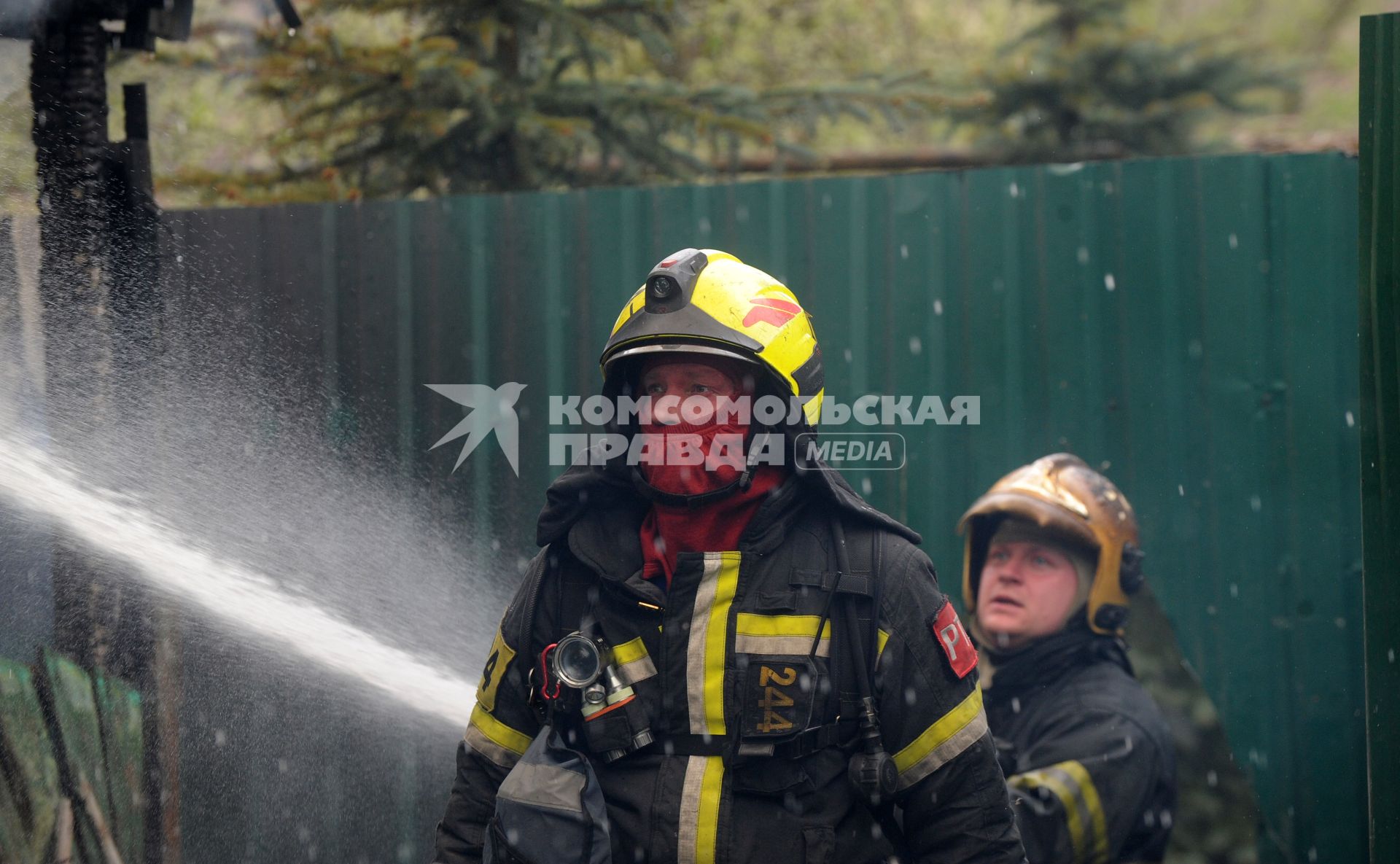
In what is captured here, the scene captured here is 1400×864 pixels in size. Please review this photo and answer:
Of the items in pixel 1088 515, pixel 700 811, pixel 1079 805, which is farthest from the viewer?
pixel 1088 515

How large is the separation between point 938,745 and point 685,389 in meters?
1.00

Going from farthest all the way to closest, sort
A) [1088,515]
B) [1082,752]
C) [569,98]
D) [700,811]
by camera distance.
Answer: [569,98]
[1088,515]
[1082,752]
[700,811]

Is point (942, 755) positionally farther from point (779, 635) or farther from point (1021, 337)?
point (1021, 337)

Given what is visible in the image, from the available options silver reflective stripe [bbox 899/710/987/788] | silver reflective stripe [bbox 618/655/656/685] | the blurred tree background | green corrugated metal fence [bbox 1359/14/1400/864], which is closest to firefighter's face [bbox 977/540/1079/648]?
green corrugated metal fence [bbox 1359/14/1400/864]

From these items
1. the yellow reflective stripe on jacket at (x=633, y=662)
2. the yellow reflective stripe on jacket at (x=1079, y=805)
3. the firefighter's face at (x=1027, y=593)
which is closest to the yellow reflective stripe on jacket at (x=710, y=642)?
the yellow reflective stripe on jacket at (x=633, y=662)

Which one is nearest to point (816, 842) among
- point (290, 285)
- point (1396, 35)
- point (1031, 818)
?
point (1031, 818)

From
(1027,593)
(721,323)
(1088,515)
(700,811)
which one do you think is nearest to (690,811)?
(700,811)

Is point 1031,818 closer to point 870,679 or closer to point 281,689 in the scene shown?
point 870,679

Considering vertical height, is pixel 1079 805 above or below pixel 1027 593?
below

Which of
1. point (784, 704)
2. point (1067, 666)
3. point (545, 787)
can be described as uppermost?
point (784, 704)

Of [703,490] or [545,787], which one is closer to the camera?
[545,787]

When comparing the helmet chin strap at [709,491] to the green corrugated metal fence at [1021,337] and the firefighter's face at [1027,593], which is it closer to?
the firefighter's face at [1027,593]

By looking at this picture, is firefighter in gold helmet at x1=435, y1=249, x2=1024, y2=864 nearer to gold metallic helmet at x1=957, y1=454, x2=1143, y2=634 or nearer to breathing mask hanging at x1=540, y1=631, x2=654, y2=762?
breathing mask hanging at x1=540, y1=631, x2=654, y2=762

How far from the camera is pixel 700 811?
2.41m
